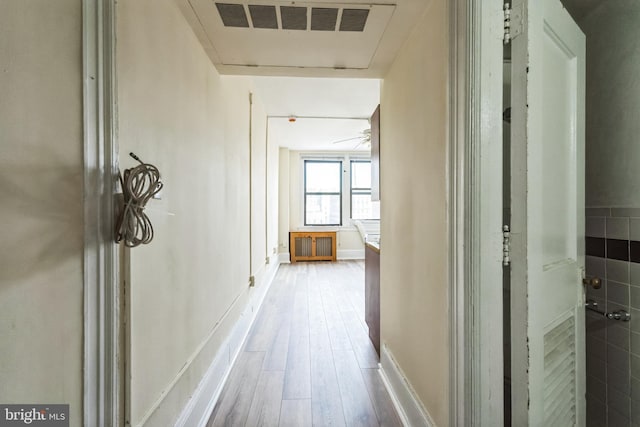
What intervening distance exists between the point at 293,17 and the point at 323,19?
14cm

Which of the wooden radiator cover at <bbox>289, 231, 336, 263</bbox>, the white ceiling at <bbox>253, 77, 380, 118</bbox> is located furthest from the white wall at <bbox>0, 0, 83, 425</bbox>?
the wooden radiator cover at <bbox>289, 231, 336, 263</bbox>

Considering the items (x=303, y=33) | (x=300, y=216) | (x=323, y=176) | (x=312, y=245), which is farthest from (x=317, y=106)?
(x=312, y=245)

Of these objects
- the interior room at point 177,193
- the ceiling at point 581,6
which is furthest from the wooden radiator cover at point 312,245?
the ceiling at point 581,6

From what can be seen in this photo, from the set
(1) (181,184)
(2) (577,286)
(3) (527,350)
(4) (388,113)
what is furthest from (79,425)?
(4) (388,113)

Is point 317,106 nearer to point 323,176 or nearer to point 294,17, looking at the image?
point 294,17

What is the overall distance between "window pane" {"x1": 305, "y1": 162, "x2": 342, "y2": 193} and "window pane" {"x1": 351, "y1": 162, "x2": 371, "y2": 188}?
34 cm

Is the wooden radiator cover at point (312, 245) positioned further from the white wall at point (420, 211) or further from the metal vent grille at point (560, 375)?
the metal vent grille at point (560, 375)

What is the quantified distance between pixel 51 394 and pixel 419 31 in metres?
1.83

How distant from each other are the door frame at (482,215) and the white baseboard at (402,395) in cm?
45

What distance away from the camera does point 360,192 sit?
6660 millimetres

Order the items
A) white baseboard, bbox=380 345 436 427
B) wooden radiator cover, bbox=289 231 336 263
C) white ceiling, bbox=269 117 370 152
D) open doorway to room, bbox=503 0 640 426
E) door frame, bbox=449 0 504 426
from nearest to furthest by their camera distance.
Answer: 1. door frame, bbox=449 0 504 426
2. open doorway to room, bbox=503 0 640 426
3. white baseboard, bbox=380 345 436 427
4. white ceiling, bbox=269 117 370 152
5. wooden radiator cover, bbox=289 231 336 263

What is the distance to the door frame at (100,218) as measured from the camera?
74 cm

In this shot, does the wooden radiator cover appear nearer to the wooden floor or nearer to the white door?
the wooden floor

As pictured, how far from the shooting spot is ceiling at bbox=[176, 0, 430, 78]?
1220 mm
